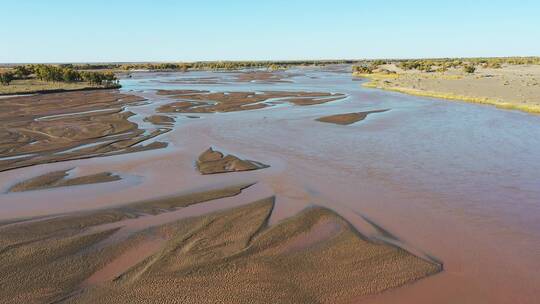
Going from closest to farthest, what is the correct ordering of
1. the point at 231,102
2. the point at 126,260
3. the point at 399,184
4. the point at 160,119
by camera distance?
1. the point at 126,260
2. the point at 399,184
3. the point at 160,119
4. the point at 231,102

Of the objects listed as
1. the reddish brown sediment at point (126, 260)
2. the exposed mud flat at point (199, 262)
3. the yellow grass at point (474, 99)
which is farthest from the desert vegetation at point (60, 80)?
the reddish brown sediment at point (126, 260)

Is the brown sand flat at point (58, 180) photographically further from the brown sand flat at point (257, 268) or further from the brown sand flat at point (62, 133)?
the brown sand flat at point (257, 268)

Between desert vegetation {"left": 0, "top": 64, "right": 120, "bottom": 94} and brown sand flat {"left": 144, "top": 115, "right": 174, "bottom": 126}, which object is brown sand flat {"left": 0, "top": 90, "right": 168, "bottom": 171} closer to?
brown sand flat {"left": 144, "top": 115, "right": 174, "bottom": 126}

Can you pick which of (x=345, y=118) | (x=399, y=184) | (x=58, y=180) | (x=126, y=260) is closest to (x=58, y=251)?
(x=126, y=260)

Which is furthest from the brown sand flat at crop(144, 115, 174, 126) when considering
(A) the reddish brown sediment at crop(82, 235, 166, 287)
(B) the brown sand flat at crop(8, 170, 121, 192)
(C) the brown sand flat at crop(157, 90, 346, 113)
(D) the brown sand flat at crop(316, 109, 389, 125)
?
(A) the reddish brown sediment at crop(82, 235, 166, 287)

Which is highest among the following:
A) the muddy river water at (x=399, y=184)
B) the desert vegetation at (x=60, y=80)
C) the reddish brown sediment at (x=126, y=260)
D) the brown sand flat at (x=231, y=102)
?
the desert vegetation at (x=60, y=80)

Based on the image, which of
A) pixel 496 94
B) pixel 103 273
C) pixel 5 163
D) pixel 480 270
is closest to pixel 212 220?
pixel 103 273

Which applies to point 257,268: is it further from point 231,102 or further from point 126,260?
point 231,102
